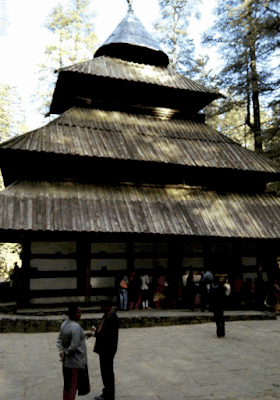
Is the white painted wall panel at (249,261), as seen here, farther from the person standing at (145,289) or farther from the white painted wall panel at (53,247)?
the white painted wall panel at (53,247)

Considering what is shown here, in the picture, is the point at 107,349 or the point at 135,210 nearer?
the point at 107,349

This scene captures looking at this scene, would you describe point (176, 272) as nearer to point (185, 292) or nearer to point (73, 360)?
point (185, 292)

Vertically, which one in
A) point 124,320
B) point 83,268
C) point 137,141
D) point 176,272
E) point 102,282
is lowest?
point 124,320

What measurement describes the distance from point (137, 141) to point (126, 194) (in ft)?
8.76

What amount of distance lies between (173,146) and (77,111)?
4.74 m

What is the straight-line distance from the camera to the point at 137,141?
14633mm

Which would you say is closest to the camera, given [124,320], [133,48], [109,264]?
[124,320]

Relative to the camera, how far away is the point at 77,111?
1562cm

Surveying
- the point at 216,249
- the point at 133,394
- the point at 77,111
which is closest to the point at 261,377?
the point at 133,394

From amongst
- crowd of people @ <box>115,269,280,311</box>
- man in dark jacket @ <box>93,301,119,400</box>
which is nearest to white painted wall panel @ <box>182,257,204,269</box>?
crowd of people @ <box>115,269,280,311</box>

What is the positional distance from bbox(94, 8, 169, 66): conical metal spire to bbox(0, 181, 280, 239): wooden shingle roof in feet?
29.3

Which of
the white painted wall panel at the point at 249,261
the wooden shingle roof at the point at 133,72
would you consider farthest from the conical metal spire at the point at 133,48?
the white painted wall panel at the point at 249,261

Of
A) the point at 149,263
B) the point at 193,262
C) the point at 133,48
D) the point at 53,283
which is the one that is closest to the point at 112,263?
the point at 149,263

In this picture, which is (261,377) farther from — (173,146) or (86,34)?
(86,34)
